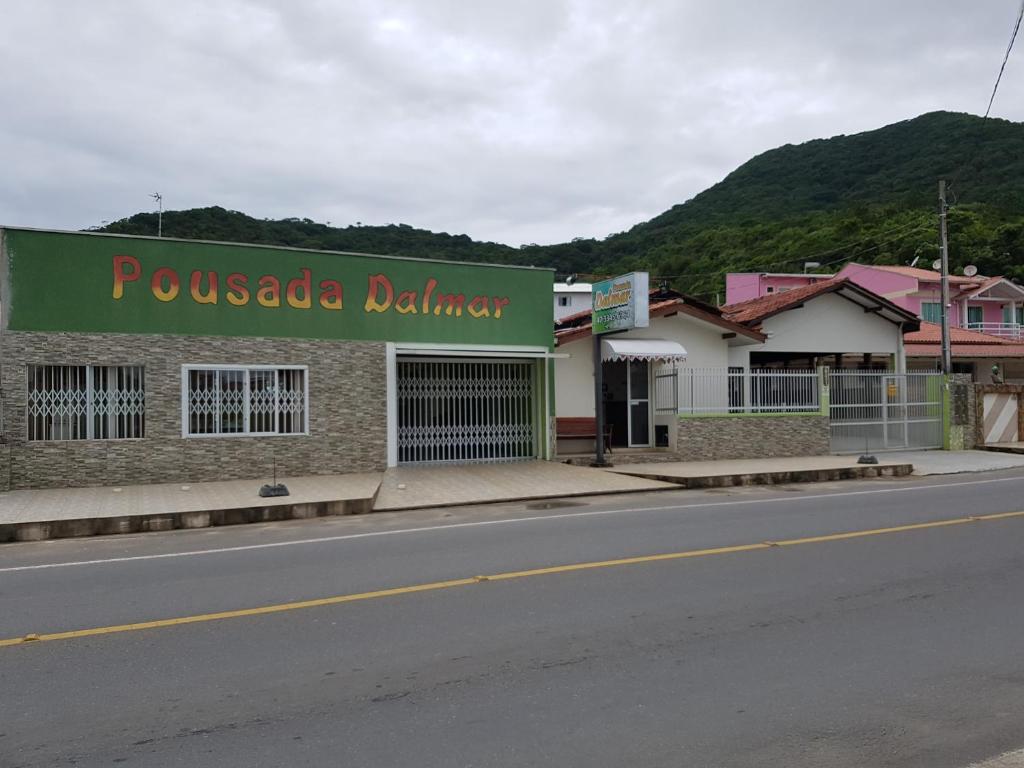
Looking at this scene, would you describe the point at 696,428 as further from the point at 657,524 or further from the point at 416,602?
the point at 416,602

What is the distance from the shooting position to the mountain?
4975cm

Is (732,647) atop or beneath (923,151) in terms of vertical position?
beneath

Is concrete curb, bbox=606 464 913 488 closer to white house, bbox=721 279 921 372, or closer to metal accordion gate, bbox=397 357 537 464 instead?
metal accordion gate, bbox=397 357 537 464

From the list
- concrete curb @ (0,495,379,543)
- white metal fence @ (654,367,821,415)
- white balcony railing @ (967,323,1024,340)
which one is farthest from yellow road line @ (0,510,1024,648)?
white balcony railing @ (967,323,1024,340)

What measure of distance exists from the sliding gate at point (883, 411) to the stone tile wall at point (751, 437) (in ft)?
3.19

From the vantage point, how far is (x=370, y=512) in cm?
1220

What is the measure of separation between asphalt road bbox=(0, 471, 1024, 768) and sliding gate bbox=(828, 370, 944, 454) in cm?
1303

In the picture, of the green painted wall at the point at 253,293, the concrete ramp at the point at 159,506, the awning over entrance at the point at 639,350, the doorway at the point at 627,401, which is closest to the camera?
the concrete ramp at the point at 159,506

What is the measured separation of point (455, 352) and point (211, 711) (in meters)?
13.4

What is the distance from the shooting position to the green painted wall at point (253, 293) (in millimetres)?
14328

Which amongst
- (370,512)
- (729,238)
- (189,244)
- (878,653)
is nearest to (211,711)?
(878,653)

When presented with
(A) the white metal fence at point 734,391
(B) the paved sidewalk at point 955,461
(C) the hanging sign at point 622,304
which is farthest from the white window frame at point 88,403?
(B) the paved sidewalk at point 955,461

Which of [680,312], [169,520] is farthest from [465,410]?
[169,520]

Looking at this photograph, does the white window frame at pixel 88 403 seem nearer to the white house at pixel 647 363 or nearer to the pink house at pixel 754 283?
the white house at pixel 647 363
